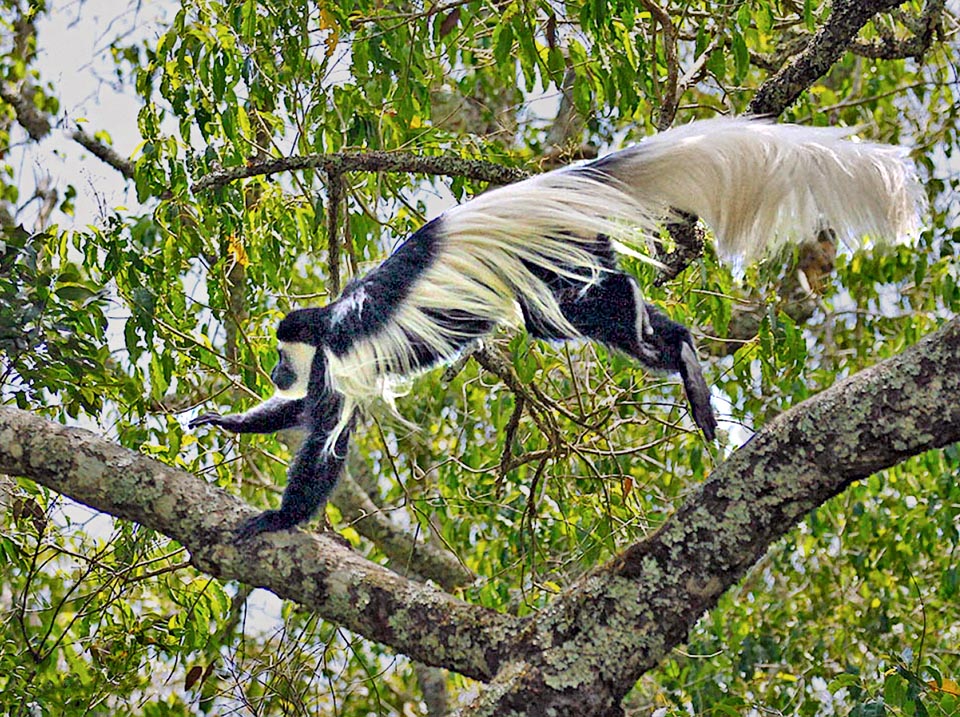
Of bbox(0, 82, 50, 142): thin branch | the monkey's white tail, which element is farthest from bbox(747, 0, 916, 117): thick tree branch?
bbox(0, 82, 50, 142): thin branch

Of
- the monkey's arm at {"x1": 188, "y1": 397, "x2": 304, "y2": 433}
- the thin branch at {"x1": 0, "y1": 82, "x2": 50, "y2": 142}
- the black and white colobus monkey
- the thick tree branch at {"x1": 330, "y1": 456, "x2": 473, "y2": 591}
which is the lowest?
the thick tree branch at {"x1": 330, "y1": 456, "x2": 473, "y2": 591}

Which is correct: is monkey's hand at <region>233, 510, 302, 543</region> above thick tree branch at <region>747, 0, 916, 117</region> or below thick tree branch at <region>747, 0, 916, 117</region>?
below

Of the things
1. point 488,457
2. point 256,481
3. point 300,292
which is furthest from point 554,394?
point 300,292

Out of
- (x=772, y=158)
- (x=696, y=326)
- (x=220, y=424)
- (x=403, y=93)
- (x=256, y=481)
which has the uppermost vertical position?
(x=403, y=93)

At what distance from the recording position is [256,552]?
2088 mm

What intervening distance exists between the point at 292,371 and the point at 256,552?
3.35 feet

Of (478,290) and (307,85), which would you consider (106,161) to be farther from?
(478,290)

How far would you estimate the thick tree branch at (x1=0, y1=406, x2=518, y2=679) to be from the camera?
1.93 metres

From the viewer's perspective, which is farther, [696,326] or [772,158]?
[696,326]

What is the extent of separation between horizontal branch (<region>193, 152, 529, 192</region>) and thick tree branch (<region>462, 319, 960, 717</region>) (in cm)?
125

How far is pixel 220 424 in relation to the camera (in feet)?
9.96

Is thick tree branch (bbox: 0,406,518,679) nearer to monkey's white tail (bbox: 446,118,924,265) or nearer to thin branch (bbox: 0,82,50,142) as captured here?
monkey's white tail (bbox: 446,118,924,265)

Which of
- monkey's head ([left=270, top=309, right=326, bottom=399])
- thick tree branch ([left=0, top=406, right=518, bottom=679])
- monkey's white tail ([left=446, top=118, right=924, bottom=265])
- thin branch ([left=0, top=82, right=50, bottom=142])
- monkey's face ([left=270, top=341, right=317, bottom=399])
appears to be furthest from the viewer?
thin branch ([left=0, top=82, right=50, bottom=142])

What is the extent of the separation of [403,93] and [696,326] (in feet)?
5.46
